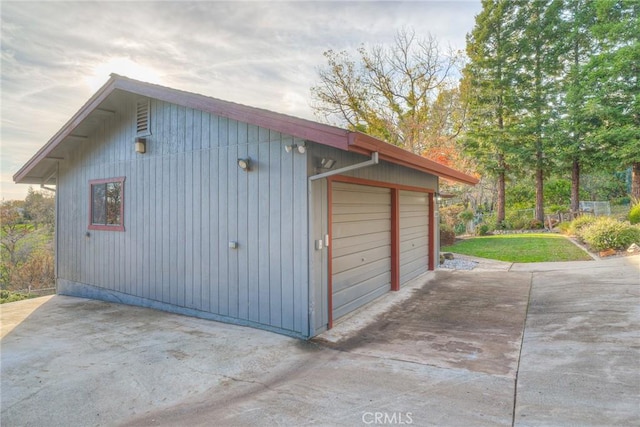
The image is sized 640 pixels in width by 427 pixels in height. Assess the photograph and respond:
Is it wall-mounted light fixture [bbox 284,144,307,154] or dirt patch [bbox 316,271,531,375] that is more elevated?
wall-mounted light fixture [bbox 284,144,307,154]

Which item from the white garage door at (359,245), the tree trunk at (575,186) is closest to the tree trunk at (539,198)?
the tree trunk at (575,186)

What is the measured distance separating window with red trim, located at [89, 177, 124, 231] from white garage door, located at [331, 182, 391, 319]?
410 centimetres

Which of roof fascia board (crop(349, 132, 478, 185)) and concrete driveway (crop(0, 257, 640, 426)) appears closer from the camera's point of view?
concrete driveway (crop(0, 257, 640, 426))

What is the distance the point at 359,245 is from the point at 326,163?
5.69 feet

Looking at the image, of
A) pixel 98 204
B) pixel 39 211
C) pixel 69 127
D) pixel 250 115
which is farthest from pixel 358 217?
pixel 39 211

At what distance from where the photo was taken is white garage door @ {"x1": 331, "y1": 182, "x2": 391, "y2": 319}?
4969 millimetres

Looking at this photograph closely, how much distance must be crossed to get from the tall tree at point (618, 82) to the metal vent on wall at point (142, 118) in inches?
668

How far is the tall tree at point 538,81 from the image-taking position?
16703mm

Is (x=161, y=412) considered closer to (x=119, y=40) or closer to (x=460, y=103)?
(x=119, y=40)

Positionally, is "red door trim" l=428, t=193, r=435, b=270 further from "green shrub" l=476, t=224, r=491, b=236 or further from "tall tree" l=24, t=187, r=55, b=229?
"tall tree" l=24, t=187, r=55, b=229

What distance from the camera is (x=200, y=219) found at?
5.23 meters

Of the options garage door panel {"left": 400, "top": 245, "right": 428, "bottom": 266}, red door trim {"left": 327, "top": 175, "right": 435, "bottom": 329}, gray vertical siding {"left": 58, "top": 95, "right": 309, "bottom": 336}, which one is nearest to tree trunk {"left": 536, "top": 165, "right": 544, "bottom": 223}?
red door trim {"left": 327, "top": 175, "right": 435, "bottom": 329}

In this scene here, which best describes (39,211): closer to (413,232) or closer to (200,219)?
(200,219)

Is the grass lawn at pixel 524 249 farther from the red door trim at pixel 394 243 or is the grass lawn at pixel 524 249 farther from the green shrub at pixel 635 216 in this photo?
the red door trim at pixel 394 243
